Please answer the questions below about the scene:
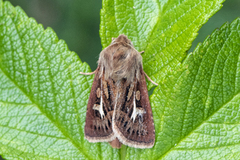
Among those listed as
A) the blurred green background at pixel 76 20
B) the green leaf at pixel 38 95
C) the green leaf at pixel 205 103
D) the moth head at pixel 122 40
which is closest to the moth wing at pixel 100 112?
the green leaf at pixel 38 95

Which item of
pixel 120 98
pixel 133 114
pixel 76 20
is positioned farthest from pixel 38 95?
pixel 76 20

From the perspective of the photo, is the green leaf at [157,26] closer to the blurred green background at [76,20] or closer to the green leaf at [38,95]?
the green leaf at [38,95]

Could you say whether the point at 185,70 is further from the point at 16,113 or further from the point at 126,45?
the point at 16,113

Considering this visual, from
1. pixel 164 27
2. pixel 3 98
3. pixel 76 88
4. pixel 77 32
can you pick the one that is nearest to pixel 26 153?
pixel 3 98

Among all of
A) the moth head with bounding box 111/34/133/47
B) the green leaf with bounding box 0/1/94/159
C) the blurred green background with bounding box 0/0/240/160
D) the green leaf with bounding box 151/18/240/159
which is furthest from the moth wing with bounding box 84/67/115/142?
the blurred green background with bounding box 0/0/240/160

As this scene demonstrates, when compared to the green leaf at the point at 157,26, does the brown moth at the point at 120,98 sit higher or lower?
lower

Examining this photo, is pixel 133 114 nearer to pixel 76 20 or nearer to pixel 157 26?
pixel 157 26
